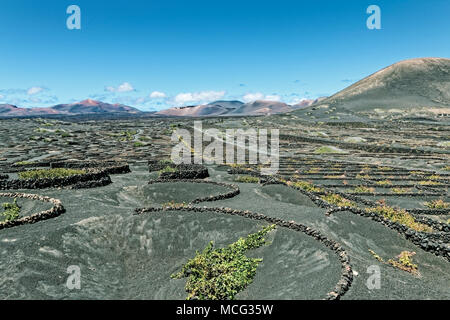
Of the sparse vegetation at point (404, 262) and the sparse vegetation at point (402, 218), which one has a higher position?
the sparse vegetation at point (402, 218)

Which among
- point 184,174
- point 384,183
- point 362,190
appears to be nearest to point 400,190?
point 384,183

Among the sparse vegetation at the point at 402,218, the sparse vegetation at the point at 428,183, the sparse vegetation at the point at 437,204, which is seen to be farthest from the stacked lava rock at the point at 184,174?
the sparse vegetation at the point at 428,183

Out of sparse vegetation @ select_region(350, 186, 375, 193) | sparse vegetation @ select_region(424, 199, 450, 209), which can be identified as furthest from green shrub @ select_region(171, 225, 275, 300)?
sparse vegetation @ select_region(424, 199, 450, 209)

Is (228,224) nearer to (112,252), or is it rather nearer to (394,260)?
(112,252)

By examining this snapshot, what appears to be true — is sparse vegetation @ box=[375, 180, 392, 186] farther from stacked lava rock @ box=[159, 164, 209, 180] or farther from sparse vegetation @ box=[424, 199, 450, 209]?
stacked lava rock @ box=[159, 164, 209, 180]

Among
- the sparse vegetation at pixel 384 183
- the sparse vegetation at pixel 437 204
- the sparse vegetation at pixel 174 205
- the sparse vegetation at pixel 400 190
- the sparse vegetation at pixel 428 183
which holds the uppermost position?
the sparse vegetation at pixel 174 205

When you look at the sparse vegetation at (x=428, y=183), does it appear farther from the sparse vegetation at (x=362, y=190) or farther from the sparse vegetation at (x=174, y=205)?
the sparse vegetation at (x=174, y=205)

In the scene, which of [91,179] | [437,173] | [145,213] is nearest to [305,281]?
[145,213]

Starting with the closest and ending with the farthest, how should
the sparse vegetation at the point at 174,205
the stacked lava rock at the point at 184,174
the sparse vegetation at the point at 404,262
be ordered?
the sparse vegetation at the point at 404,262 → the sparse vegetation at the point at 174,205 → the stacked lava rock at the point at 184,174
